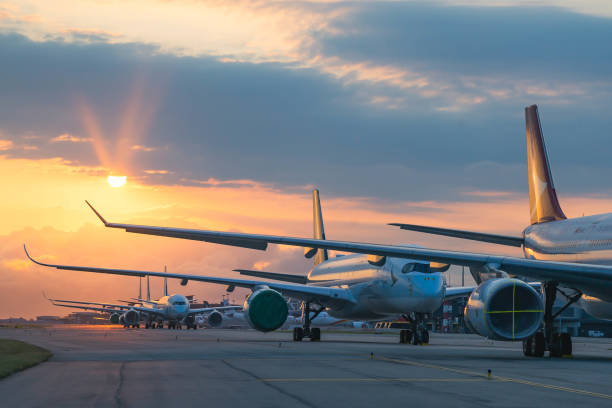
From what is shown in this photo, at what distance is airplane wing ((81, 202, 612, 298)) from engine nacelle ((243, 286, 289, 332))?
9.01m

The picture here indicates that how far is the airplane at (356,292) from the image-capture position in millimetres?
30092

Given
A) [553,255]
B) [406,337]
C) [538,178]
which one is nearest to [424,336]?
[406,337]

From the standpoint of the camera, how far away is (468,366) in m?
17.4

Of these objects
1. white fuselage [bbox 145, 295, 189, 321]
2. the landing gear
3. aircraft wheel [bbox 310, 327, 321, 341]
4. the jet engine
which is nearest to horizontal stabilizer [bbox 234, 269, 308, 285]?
aircraft wheel [bbox 310, 327, 321, 341]

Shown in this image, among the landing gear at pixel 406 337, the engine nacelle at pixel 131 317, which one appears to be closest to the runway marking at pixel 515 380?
the landing gear at pixel 406 337

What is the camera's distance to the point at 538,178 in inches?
1016

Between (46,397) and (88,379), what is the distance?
9.69 feet

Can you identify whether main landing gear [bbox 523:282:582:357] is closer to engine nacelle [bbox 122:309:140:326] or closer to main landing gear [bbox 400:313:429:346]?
main landing gear [bbox 400:313:429:346]

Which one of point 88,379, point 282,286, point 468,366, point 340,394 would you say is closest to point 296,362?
point 468,366

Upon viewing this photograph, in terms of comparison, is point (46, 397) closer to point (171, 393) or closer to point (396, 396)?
point (171, 393)

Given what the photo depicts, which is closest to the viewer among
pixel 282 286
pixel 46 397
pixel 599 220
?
pixel 46 397

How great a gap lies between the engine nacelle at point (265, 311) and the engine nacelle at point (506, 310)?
39.3 feet

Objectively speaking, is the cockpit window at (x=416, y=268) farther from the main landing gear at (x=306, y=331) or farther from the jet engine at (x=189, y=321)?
the jet engine at (x=189, y=321)

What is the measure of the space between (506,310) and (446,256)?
2.12m
